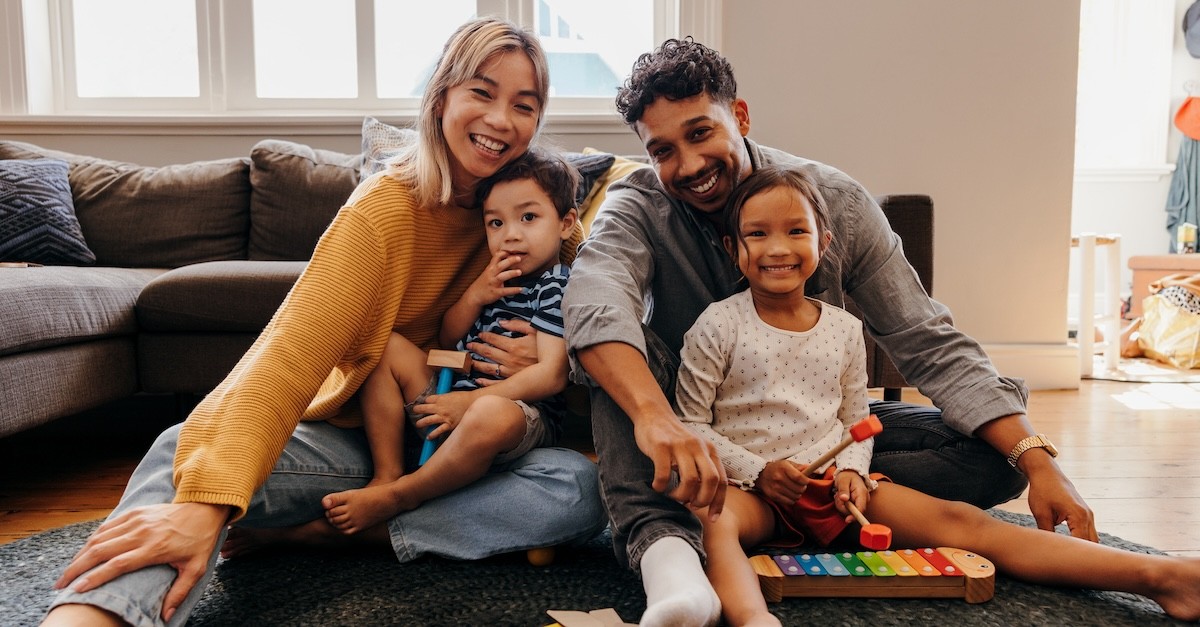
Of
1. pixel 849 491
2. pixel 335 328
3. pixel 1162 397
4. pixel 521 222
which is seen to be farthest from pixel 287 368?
pixel 1162 397

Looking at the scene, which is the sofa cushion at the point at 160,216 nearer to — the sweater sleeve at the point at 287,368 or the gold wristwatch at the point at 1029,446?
the sweater sleeve at the point at 287,368

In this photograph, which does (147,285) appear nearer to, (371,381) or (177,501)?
(371,381)

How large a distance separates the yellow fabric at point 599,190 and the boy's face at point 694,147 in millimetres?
781

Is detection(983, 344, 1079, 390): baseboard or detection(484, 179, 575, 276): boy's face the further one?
detection(983, 344, 1079, 390): baseboard

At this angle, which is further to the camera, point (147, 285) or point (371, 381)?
point (147, 285)

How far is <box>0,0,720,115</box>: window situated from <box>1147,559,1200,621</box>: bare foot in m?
2.41

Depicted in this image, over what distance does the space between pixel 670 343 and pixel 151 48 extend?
2596mm

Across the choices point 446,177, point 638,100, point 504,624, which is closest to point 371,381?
point 446,177

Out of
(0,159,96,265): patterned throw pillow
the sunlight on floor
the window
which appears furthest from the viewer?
the window

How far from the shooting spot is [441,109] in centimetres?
137

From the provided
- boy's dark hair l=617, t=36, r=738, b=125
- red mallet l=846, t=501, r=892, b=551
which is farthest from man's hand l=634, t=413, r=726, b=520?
boy's dark hair l=617, t=36, r=738, b=125

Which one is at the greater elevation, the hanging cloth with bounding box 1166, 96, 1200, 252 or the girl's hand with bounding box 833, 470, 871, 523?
the hanging cloth with bounding box 1166, 96, 1200, 252

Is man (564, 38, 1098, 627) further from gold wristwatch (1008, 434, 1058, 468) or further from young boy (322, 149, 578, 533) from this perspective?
young boy (322, 149, 578, 533)

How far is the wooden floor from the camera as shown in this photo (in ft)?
5.06
